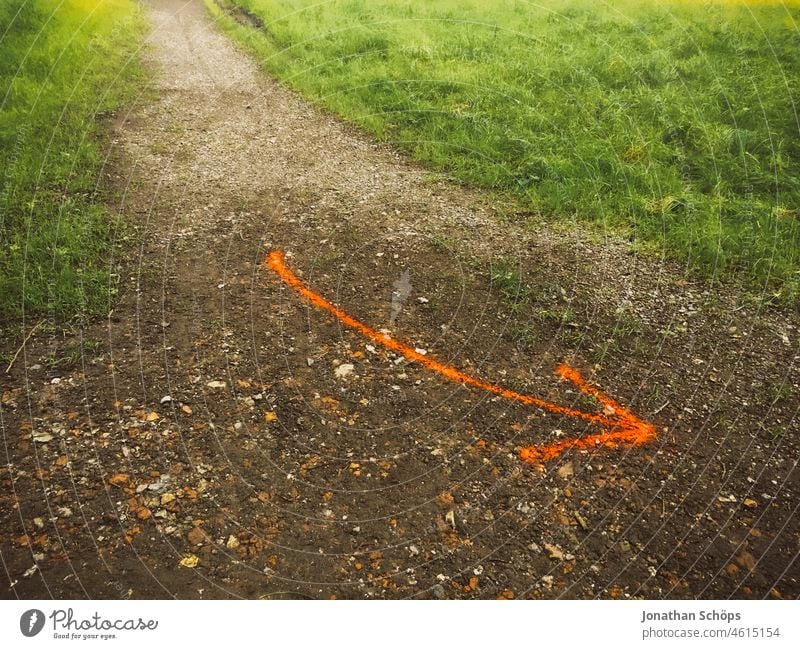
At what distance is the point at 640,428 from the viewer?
4250 mm

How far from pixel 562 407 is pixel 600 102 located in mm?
6021

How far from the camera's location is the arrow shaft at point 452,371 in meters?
4.38

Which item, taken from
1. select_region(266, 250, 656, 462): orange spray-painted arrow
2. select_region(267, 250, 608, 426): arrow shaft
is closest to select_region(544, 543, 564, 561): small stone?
select_region(266, 250, 656, 462): orange spray-painted arrow

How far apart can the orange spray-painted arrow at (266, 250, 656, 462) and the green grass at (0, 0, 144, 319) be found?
254 cm

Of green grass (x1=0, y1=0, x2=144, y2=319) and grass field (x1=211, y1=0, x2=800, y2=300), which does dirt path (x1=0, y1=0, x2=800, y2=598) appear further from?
grass field (x1=211, y1=0, x2=800, y2=300)

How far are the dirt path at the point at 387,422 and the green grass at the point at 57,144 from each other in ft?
1.61

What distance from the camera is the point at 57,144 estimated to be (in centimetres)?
750

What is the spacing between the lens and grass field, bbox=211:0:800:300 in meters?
6.56

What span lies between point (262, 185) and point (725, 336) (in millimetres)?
5771

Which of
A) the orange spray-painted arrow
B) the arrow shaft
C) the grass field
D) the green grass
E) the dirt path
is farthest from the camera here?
the grass field

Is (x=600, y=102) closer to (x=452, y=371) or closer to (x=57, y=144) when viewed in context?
(x=452, y=371)

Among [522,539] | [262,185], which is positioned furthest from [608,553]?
[262,185]

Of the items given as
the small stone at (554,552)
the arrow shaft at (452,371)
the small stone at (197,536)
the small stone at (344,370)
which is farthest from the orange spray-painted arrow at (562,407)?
the small stone at (197,536)
